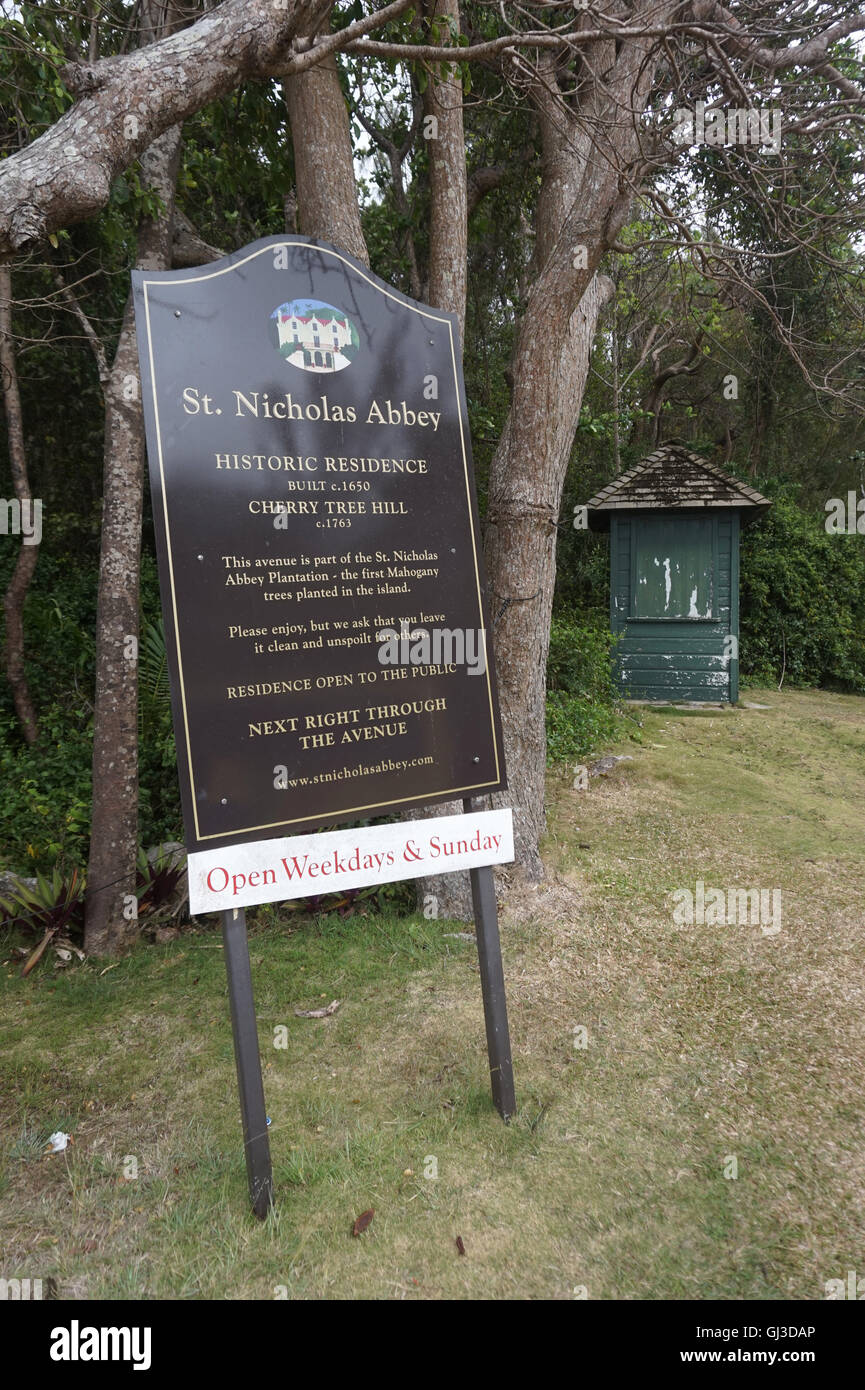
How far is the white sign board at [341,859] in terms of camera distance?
2805mm

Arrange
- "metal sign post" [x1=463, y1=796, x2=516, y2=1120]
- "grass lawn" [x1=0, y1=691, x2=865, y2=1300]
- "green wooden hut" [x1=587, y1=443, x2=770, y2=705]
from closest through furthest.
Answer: "grass lawn" [x1=0, y1=691, x2=865, y2=1300] → "metal sign post" [x1=463, y1=796, x2=516, y2=1120] → "green wooden hut" [x1=587, y1=443, x2=770, y2=705]

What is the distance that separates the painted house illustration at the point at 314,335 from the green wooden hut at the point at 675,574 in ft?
29.0

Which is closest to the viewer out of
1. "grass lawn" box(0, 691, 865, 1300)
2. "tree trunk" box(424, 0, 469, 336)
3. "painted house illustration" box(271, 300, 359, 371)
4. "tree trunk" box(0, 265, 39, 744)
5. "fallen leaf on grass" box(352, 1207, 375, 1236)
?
"grass lawn" box(0, 691, 865, 1300)

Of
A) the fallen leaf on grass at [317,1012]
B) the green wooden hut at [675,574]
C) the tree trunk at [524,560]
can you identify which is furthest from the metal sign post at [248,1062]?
the green wooden hut at [675,574]

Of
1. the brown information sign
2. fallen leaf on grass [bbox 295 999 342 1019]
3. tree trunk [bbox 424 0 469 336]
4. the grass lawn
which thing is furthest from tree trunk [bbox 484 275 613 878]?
the brown information sign

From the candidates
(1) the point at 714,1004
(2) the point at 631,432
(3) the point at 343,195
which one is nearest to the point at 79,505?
(3) the point at 343,195

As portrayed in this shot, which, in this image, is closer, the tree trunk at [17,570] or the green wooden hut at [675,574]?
the tree trunk at [17,570]

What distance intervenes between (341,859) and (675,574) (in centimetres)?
975

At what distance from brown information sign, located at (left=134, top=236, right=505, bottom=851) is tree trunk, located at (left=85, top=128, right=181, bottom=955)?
8.69 ft

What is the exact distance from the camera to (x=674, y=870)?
19.7 ft

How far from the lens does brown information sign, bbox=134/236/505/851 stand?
9.08 feet

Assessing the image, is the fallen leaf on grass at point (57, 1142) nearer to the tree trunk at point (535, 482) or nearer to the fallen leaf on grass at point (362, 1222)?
the fallen leaf on grass at point (362, 1222)

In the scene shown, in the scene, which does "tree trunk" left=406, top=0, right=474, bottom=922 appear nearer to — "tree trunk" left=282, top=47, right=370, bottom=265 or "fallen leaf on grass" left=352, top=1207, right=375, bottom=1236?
"tree trunk" left=282, top=47, right=370, bottom=265
